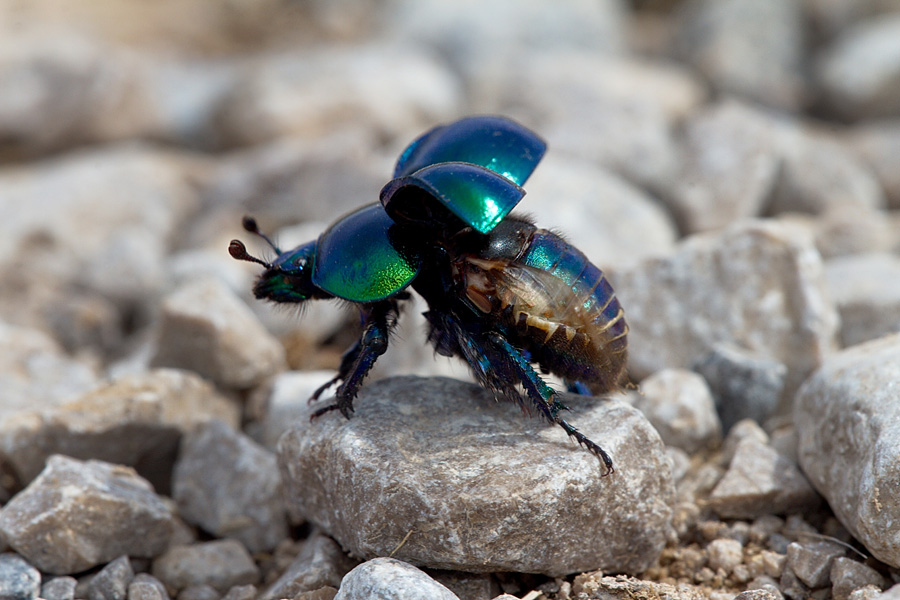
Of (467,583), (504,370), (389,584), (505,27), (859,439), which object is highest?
(505,27)

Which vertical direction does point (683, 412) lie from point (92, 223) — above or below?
below

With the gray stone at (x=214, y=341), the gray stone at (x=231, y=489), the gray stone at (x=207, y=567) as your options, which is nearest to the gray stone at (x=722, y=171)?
the gray stone at (x=214, y=341)

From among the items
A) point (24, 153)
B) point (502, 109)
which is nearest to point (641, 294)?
point (502, 109)

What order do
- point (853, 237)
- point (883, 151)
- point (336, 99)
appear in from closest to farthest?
point (853, 237) < point (883, 151) < point (336, 99)

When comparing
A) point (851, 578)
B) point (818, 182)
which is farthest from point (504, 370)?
point (818, 182)

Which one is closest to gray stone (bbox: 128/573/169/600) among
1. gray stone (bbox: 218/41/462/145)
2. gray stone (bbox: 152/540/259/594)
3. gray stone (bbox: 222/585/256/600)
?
gray stone (bbox: 152/540/259/594)

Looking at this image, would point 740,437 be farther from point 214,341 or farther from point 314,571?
point 214,341
